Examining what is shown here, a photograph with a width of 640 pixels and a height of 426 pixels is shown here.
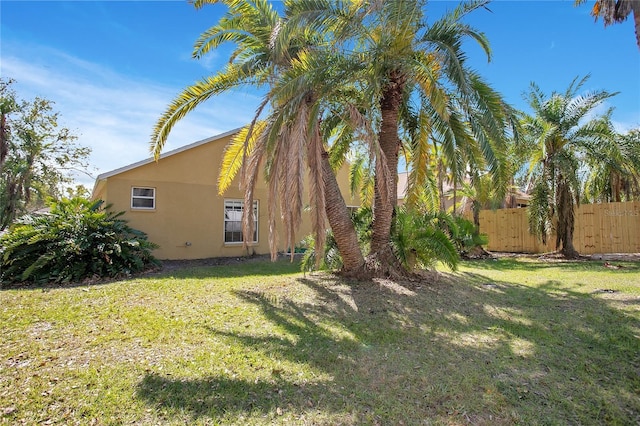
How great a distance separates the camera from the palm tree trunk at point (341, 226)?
27.0 ft

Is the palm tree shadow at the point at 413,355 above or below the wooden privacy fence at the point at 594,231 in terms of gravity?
below

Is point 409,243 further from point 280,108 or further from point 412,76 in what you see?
point 280,108

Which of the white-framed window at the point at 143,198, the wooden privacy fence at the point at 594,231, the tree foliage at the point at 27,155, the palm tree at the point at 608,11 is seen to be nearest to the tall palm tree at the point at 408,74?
the palm tree at the point at 608,11

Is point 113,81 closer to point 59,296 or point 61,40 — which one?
point 61,40

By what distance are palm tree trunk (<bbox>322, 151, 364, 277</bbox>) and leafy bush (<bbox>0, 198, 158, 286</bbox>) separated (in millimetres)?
5962

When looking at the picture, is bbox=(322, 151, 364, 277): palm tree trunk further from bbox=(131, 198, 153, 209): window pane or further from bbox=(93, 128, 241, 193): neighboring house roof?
bbox=(131, 198, 153, 209): window pane

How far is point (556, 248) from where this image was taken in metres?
15.8

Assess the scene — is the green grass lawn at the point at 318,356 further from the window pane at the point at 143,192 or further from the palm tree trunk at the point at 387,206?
the window pane at the point at 143,192

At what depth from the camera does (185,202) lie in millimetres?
13812

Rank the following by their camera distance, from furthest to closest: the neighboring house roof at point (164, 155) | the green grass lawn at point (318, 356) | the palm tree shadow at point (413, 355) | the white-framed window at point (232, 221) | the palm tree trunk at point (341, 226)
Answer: the white-framed window at point (232, 221) < the neighboring house roof at point (164, 155) < the palm tree trunk at point (341, 226) < the palm tree shadow at point (413, 355) < the green grass lawn at point (318, 356)

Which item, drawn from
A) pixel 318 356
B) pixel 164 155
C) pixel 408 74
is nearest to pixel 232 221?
pixel 164 155

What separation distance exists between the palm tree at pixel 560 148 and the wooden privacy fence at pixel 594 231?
1.43 m

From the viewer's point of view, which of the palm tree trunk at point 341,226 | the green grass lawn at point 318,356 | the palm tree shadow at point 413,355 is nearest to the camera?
the green grass lawn at point 318,356

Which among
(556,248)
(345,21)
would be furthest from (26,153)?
(556,248)
